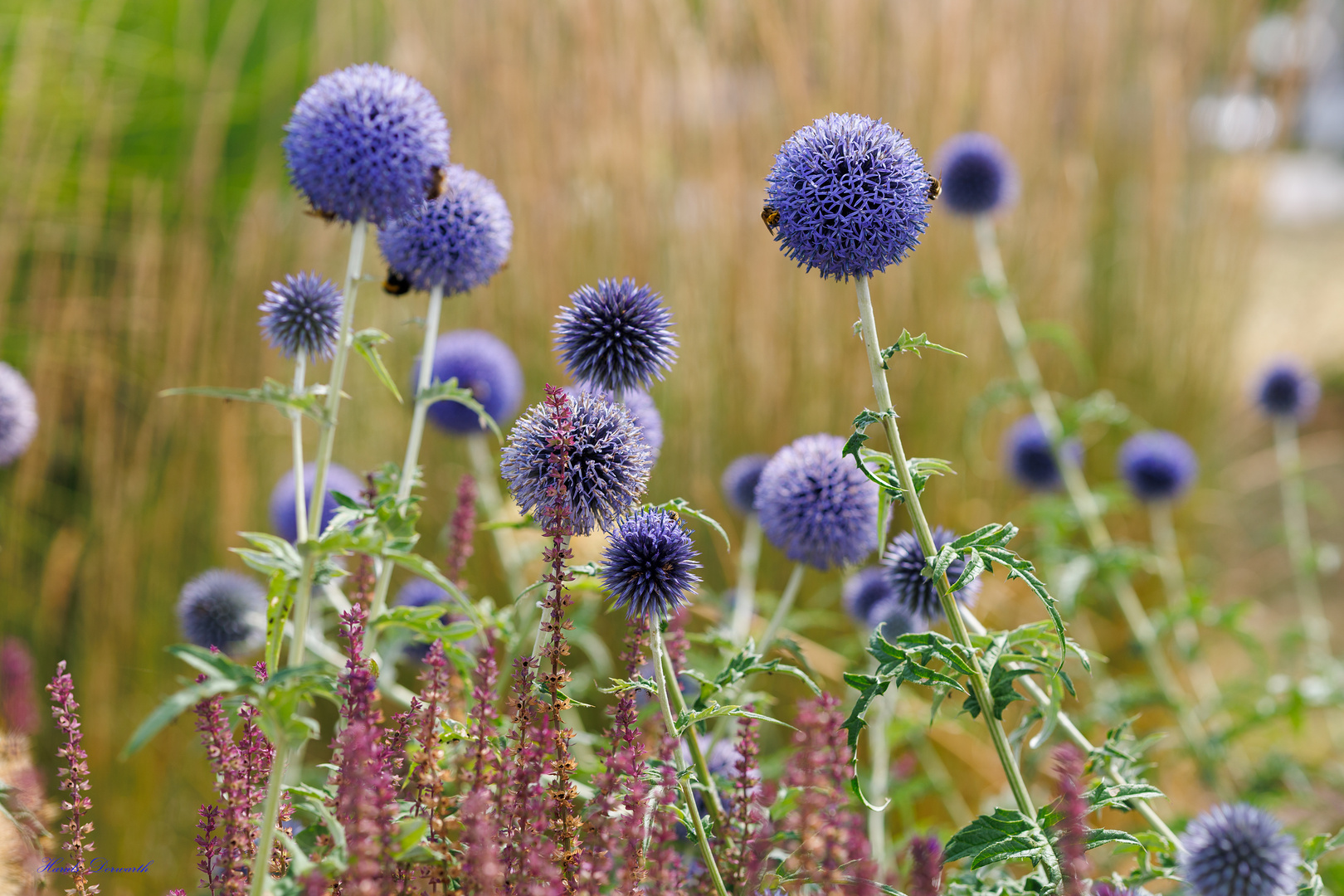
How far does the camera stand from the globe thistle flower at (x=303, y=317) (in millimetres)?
1677

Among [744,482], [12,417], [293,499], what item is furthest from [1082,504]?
[12,417]

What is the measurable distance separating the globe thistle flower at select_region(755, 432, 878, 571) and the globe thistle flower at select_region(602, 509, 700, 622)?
0.58m

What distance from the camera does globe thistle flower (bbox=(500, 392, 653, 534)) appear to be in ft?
4.60

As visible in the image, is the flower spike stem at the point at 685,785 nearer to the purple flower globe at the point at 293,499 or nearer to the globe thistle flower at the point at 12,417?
the purple flower globe at the point at 293,499

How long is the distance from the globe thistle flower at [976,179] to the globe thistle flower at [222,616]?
2.29m

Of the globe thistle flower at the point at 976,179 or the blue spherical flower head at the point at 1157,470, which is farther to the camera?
the blue spherical flower head at the point at 1157,470

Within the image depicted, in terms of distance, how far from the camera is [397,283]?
72.0 inches

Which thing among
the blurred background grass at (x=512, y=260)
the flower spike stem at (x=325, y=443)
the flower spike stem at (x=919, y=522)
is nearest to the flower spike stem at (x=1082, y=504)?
the blurred background grass at (x=512, y=260)

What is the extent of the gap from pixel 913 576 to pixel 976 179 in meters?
1.69

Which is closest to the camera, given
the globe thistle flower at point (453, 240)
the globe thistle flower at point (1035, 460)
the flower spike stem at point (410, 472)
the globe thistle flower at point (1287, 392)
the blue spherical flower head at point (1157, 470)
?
the flower spike stem at point (410, 472)

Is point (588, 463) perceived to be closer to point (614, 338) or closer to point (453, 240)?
point (614, 338)

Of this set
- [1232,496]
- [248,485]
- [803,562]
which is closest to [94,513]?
[248,485]

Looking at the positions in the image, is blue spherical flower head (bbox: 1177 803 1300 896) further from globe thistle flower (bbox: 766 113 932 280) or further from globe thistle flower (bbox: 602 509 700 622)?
globe thistle flower (bbox: 766 113 932 280)

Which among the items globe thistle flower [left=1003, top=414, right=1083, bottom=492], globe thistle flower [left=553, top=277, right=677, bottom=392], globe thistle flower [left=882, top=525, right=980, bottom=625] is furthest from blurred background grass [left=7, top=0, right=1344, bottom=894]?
globe thistle flower [left=553, top=277, right=677, bottom=392]
